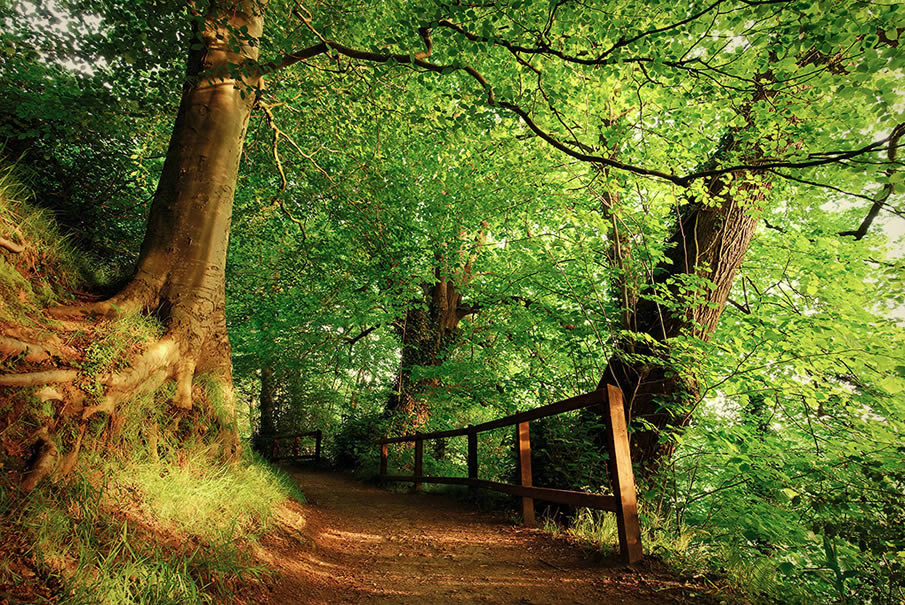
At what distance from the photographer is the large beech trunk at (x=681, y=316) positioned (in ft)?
13.9

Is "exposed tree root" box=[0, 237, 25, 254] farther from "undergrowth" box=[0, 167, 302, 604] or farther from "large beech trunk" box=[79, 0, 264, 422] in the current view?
"large beech trunk" box=[79, 0, 264, 422]

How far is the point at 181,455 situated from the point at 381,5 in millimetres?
6457

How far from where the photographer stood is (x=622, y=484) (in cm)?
276

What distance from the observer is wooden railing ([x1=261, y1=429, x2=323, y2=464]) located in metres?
13.0

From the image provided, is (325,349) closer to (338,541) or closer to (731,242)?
(338,541)

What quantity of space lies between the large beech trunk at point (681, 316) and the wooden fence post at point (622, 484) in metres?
1.35

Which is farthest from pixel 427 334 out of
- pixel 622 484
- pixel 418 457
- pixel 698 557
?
pixel 698 557

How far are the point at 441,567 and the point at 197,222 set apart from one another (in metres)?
3.75

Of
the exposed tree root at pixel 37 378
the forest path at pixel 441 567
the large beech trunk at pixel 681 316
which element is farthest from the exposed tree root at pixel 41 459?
the large beech trunk at pixel 681 316

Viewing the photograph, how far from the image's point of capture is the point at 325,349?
412 inches

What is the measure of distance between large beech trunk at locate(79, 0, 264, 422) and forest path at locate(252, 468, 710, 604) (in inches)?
65.9

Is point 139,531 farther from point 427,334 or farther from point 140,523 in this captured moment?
point 427,334

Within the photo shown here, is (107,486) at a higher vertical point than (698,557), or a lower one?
higher

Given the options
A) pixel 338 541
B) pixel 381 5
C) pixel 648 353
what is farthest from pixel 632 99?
pixel 338 541
